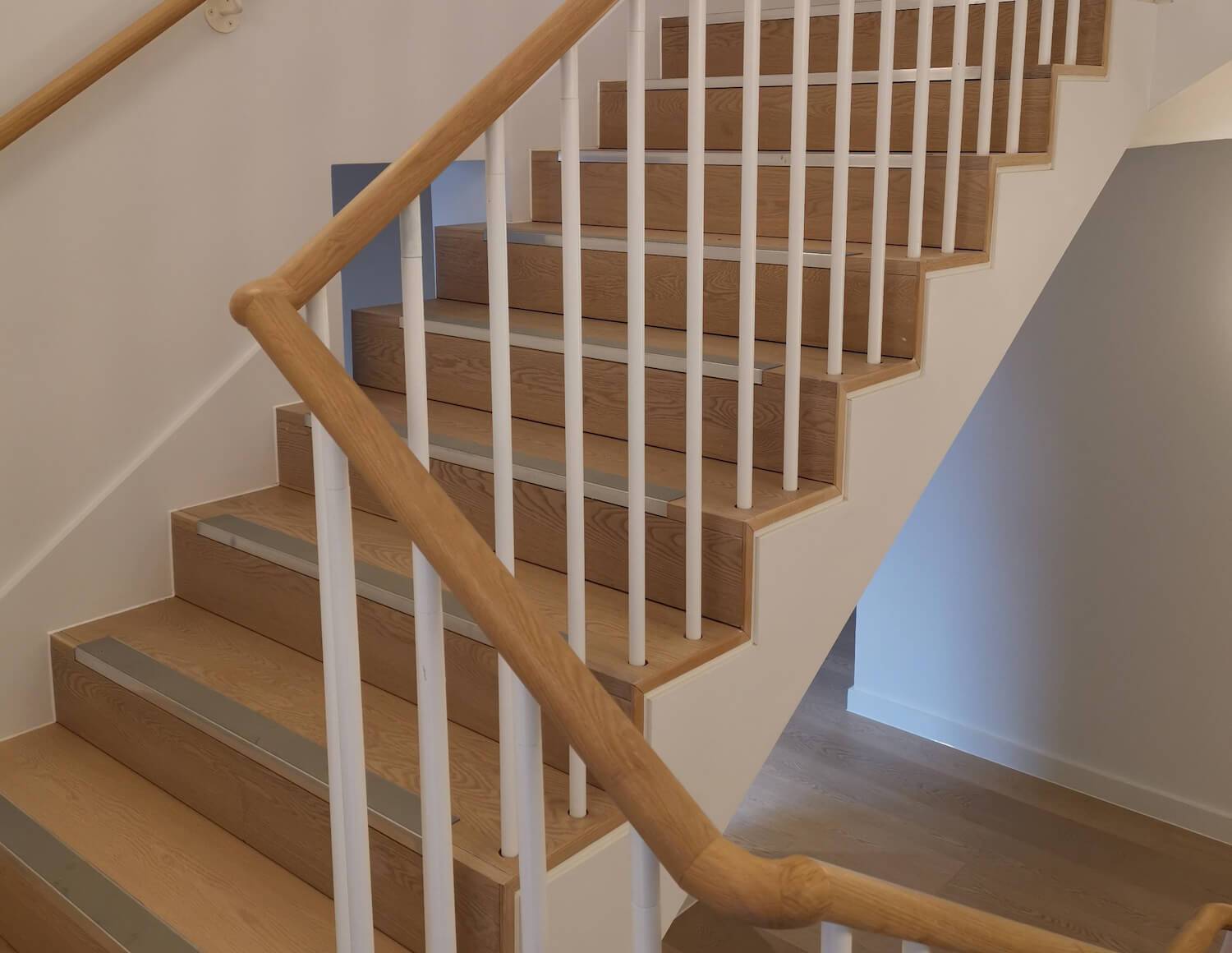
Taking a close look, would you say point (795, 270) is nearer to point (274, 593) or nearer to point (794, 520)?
point (794, 520)

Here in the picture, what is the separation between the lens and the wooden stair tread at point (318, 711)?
65.9 inches

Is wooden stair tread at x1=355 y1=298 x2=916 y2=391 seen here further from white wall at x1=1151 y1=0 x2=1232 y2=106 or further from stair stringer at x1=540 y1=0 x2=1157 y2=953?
white wall at x1=1151 y1=0 x2=1232 y2=106

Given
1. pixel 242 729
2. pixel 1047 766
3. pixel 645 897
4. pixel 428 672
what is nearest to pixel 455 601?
pixel 242 729

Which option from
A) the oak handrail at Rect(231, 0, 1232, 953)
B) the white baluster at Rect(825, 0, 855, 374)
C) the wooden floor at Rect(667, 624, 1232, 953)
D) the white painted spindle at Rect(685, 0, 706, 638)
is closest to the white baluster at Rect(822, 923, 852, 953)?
the oak handrail at Rect(231, 0, 1232, 953)

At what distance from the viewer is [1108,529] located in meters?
4.38

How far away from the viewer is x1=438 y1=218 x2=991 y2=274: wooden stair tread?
219 cm

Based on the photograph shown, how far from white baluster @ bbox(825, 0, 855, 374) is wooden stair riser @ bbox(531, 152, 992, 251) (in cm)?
30

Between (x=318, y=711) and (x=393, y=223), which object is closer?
(x=318, y=711)

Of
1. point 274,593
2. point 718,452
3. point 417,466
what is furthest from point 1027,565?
point 417,466

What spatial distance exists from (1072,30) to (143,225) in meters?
2.01

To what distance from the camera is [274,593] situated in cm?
237

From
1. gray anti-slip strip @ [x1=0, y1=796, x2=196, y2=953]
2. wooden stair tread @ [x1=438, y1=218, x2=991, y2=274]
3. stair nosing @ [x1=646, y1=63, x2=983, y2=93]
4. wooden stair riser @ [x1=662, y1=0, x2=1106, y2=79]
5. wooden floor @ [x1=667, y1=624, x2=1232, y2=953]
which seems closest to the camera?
gray anti-slip strip @ [x1=0, y1=796, x2=196, y2=953]

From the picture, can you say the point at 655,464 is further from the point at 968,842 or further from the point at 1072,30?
the point at 968,842

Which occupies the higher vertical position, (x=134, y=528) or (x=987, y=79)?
(x=987, y=79)
